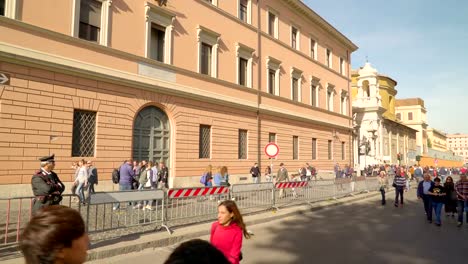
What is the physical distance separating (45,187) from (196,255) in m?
6.25

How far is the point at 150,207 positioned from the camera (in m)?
8.47

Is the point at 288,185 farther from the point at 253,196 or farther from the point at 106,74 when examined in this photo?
the point at 106,74

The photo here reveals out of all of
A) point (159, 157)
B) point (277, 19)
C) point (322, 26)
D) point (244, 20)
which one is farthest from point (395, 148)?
point (159, 157)

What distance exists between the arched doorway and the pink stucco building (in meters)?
0.05

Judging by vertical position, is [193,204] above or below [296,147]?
below

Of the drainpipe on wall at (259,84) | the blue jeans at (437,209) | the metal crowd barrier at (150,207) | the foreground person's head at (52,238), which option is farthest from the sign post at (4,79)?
the blue jeans at (437,209)

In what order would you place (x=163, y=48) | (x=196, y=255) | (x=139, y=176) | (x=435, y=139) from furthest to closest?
(x=435, y=139) < (x=163, y=48) < (x=139, y=176) < (x=196, y=255)

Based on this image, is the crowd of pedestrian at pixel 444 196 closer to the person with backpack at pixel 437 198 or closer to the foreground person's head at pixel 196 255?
the person with backpack at pixel 437 198

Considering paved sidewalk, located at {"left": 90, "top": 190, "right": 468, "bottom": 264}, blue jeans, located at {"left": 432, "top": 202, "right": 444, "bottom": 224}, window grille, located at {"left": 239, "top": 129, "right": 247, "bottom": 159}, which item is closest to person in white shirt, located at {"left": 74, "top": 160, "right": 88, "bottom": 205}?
paved sidewalk, located at {"left": 90, "top": 190, "right": 468, "bottom": 264}

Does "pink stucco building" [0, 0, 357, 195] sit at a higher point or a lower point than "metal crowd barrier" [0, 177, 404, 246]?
higher

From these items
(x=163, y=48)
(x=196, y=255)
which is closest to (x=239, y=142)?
(x=163, y=48)

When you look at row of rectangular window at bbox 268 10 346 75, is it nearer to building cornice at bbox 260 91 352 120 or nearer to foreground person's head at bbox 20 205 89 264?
building cornice at bbox 260 91 352 120

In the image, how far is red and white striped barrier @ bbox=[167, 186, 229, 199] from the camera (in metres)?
8.86

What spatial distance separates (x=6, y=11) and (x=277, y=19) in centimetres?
1815
